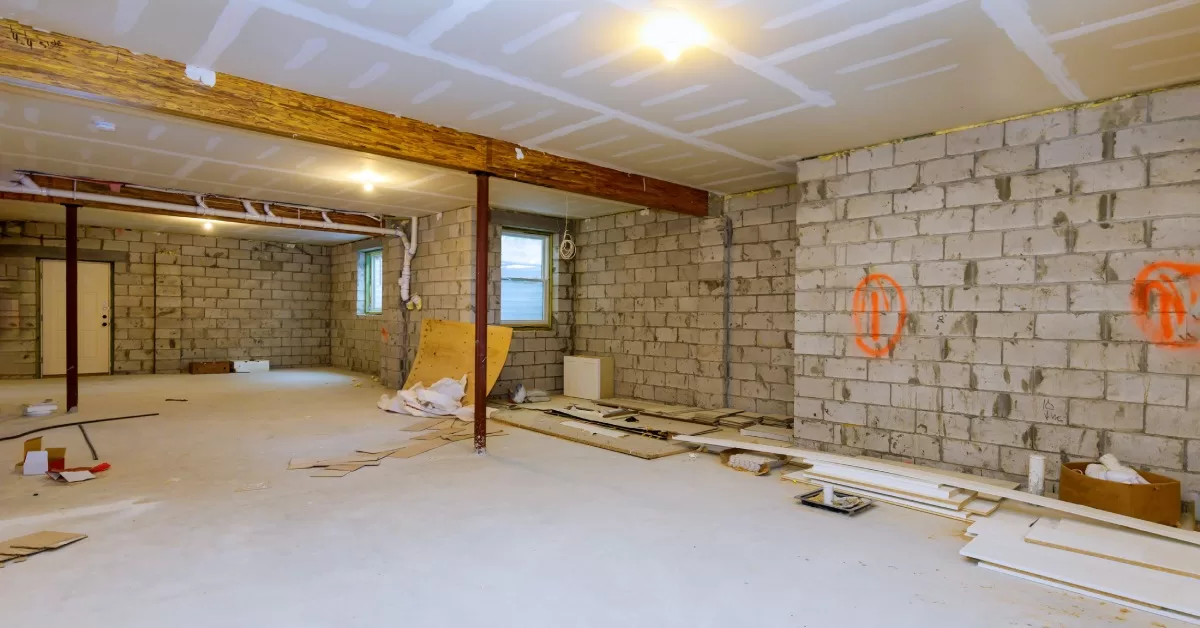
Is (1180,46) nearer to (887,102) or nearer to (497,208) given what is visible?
(887,102)

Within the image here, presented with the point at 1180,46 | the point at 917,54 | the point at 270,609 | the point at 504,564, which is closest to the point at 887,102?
the point at 917,54

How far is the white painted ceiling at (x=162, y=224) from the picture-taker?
8258mm

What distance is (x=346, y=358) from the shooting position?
451 inches

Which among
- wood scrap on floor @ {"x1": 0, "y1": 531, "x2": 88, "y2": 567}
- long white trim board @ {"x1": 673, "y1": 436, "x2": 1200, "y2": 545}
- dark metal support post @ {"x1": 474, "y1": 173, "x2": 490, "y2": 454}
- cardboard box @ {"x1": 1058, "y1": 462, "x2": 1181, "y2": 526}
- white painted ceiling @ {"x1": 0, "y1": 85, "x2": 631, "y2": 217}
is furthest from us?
dark metal support post @ {"x1": 474, "y1": 173, "x2": 490, "y2": 454}

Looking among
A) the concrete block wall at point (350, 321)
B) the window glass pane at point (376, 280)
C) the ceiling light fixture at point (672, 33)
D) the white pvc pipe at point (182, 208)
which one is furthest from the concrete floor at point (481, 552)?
the window glass pane at point (376, 280)

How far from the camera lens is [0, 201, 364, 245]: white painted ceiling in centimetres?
826

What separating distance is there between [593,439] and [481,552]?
8.31 feet

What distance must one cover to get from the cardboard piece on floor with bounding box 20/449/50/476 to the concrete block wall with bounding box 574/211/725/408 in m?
5.55

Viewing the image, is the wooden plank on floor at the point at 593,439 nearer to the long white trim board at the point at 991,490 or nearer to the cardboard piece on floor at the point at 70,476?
the long white trim board at the point at 991,490

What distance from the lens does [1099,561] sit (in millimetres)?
2758

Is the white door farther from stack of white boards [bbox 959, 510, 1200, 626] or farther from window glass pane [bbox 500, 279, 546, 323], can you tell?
stack of white boards [bbox 959, 510, 1200, 626]

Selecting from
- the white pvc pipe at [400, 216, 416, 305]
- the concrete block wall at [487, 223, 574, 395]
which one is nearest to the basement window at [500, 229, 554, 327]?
the concrete block wall at [487, 223, 574, 395]

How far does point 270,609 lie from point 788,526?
97.1 inches

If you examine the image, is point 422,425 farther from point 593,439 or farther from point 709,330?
point 709,330
